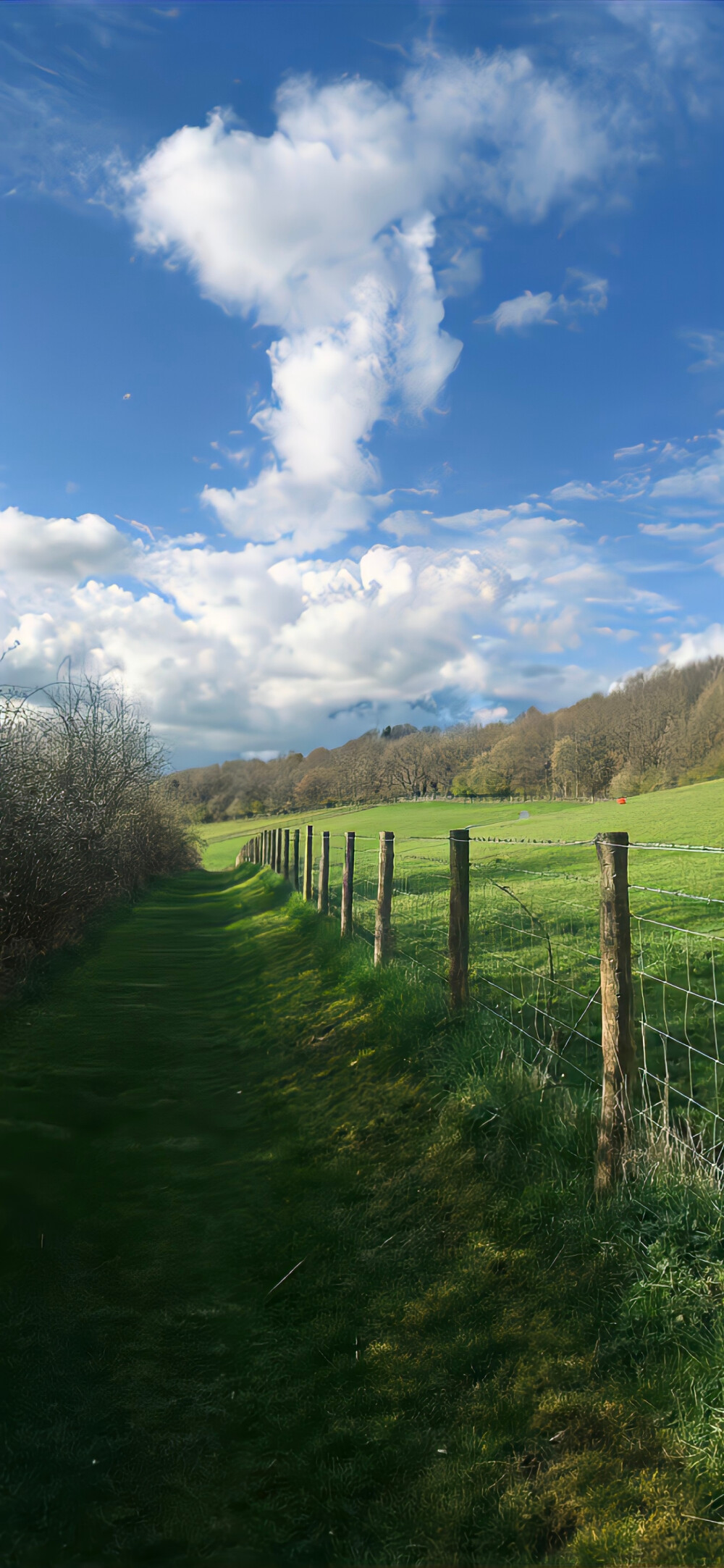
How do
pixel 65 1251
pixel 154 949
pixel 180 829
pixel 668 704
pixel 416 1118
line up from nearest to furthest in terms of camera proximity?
pixel 65 1251
pixel 416 1118
pixel 154 949
pixel 180 829
pixel 668 704

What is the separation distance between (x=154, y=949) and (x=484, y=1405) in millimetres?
11723

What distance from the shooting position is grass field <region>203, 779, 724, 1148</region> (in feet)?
18.7

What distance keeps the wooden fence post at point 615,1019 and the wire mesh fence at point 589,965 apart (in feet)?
0.34

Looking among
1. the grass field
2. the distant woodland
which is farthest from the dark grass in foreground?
the distant woodland

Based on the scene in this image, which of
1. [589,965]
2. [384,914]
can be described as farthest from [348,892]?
[589,965]

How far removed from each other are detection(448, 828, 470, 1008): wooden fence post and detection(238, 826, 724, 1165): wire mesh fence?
22 centimetres

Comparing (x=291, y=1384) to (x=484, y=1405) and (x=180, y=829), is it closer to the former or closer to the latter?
(x=484, y=1405)

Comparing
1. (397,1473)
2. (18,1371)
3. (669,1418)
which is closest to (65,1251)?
(18,1371)

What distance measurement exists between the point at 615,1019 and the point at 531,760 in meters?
111

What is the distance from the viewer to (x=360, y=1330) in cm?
374

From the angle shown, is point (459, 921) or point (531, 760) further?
point (531, 760)

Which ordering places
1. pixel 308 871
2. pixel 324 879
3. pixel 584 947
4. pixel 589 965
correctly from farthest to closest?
pixel 308 871 < pixel 324 879 < pixel 584 947 < pixel 589 965

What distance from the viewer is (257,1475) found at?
2955 millimetres

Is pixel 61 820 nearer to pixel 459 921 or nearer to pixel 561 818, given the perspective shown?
pixel 459 921
